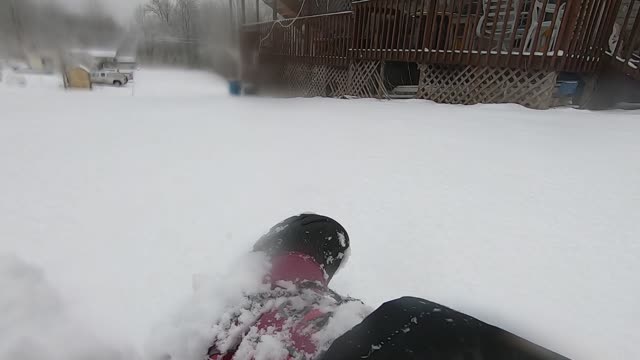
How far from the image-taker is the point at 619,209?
184cm

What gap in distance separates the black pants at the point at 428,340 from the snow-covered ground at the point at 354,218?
1.62ft

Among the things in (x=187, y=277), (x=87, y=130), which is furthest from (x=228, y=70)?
(x=187, y=277)

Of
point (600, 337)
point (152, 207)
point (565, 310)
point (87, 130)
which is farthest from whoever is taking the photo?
point (87, 130)

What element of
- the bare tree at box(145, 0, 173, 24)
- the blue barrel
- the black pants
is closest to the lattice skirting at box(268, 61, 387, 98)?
Result: the blue barrel

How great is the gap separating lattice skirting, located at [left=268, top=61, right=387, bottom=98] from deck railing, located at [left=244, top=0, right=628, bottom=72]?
0.25 metres

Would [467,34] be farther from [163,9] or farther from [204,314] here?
[204,314]

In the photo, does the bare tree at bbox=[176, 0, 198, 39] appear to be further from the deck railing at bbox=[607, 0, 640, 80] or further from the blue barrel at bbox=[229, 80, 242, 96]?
the deck railing at bbox=[607, 0, 640, 80]

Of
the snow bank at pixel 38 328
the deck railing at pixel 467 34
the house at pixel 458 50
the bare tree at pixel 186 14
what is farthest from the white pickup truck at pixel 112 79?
the snow bank at pixel 38 328

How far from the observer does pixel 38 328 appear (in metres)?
0.85

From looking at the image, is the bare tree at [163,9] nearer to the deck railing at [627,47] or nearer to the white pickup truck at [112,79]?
the white pickup truck at [112,79]

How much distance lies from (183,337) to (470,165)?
98.0 inches

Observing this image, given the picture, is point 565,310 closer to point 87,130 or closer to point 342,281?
point 342,281

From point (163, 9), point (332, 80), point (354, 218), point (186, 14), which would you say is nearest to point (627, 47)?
point (332, 80)

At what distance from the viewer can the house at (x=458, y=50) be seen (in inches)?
194
